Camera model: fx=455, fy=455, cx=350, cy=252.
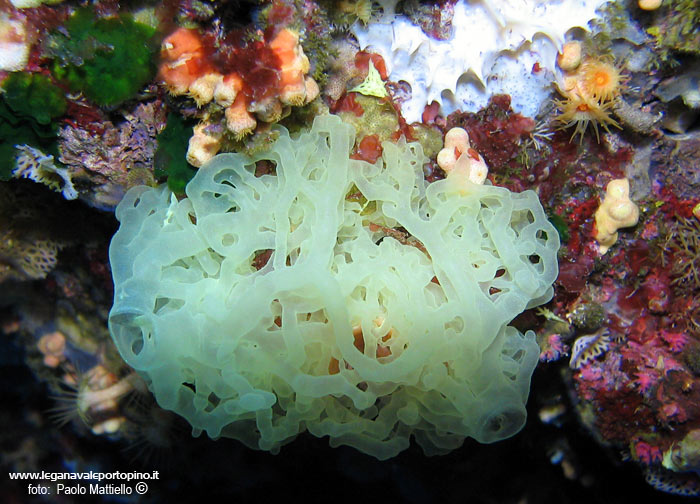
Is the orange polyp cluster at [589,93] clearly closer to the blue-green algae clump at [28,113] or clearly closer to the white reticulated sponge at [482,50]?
the white reticulated sponge at [482,50]

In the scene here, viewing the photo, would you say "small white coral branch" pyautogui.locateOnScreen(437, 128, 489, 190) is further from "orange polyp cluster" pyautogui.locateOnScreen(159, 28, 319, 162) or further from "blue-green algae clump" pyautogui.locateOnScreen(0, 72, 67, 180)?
"blue-green algae clump" pyautogui.locateOnScreen(0, 72, 67, 180)

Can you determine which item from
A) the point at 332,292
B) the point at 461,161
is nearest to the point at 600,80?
the point at 461,161

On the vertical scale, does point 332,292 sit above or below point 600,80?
below

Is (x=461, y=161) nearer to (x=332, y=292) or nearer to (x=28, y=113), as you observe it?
(x=332, y=292)

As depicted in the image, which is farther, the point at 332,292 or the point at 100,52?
the point at 100,52

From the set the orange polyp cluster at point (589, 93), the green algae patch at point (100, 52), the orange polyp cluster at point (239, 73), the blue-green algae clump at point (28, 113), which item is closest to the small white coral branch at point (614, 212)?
the orange polyp cluster at point (589, 93)

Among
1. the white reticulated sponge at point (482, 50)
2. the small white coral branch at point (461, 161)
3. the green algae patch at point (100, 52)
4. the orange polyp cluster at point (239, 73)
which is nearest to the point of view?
the orange polyp cluster at point (239, 73)
